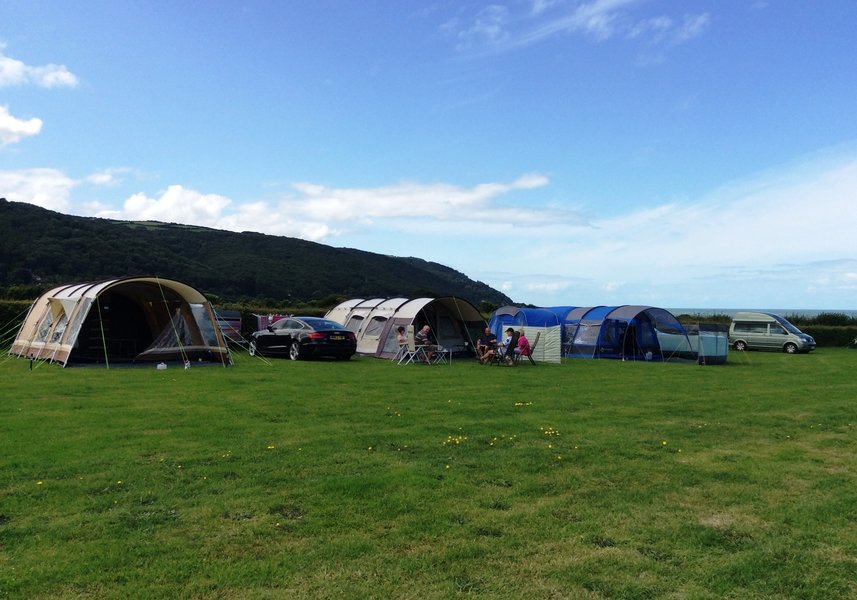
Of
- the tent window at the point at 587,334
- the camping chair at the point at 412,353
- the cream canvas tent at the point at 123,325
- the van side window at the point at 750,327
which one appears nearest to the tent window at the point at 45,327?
the cream canvas tent at the point at 123,325

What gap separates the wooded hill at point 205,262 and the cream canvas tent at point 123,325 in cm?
1688

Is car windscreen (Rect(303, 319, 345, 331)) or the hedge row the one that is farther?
the hedge row

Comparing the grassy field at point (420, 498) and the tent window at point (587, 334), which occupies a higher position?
the tent window at point (587, 334)

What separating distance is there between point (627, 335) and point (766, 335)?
934 cm

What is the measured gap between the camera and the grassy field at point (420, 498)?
155 inches

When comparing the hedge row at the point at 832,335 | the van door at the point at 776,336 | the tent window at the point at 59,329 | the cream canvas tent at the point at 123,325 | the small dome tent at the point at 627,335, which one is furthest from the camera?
the hedge row at the point at 832,335

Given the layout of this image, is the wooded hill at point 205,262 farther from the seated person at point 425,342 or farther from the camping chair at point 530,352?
the camping chair at point 530,352

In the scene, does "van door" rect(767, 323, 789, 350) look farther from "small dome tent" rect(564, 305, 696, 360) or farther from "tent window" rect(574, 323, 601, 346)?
"tent window" rect(574, 323, 601, 346)

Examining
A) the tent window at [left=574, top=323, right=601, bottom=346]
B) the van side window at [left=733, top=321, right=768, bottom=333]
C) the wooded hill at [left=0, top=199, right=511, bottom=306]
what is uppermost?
the wooded hill at [left=0, top=199, right=511, bottom=306]

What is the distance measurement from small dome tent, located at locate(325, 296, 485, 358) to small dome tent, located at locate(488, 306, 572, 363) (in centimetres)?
150

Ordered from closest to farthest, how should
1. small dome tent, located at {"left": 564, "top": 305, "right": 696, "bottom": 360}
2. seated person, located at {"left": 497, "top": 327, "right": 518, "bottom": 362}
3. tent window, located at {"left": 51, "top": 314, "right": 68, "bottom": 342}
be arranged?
tent window, located at {"left": 51, "top": 314, "right": 68, "bottom": 342} < seated person, located at {"left": 497, "top": 327, "right": 518, "bottom": 362} < small dome tent, located at {"left": 564, "top": 305, "right": 696, "bottom": 360}

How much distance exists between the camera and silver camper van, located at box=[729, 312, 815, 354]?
92.0 ft

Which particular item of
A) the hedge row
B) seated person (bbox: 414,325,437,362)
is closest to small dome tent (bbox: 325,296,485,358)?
seated person (bbox: 414,325,437,362)

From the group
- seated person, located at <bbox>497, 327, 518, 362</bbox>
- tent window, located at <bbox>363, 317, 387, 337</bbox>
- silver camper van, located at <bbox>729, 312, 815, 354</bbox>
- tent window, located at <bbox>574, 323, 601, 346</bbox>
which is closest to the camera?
seated person, located at <bbox>497, 327, 518, 362</bbox>
